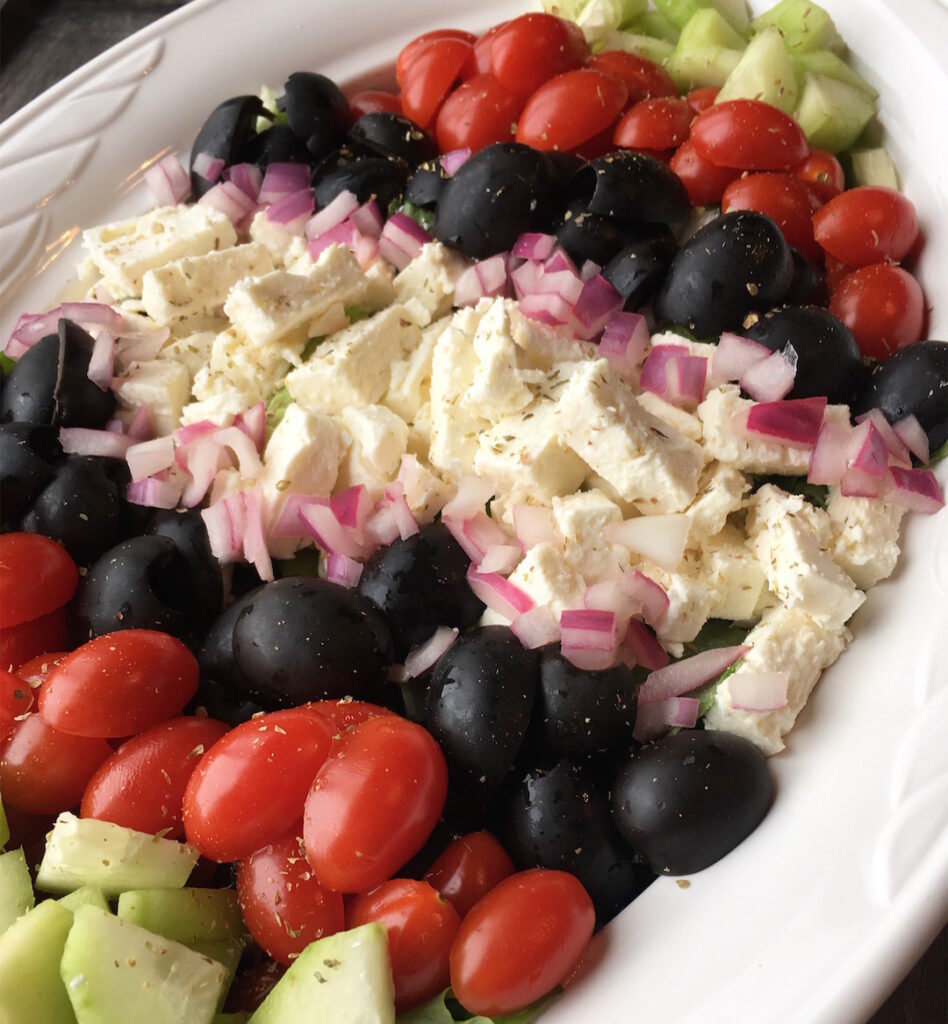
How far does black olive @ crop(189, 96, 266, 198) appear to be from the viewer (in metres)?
2.54

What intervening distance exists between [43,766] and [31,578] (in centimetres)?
39

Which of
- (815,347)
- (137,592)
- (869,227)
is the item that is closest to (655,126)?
(869,227)

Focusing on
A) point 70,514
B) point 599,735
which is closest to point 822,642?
point 599,735

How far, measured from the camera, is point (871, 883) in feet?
4.05

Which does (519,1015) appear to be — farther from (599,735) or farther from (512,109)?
(512,109)

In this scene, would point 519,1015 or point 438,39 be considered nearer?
point 519,1015

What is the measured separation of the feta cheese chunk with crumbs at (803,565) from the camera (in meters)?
1.52

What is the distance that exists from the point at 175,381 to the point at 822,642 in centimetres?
147

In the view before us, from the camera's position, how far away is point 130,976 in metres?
1.25

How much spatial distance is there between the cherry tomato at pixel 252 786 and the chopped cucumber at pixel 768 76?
1705 millimetres

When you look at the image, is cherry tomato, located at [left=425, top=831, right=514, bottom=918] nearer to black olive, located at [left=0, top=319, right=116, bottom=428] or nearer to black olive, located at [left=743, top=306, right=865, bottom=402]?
black olive, located at [left=743, top=306, right=865, bottom=402]

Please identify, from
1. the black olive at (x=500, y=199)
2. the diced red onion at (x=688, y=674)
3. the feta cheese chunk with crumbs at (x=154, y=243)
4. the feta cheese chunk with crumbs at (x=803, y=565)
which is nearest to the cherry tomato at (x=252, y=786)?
the diced red onion at (x=688, y=674)

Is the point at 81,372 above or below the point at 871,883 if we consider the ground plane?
above

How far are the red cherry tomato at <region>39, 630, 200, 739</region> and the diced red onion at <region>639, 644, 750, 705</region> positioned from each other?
80 cm
